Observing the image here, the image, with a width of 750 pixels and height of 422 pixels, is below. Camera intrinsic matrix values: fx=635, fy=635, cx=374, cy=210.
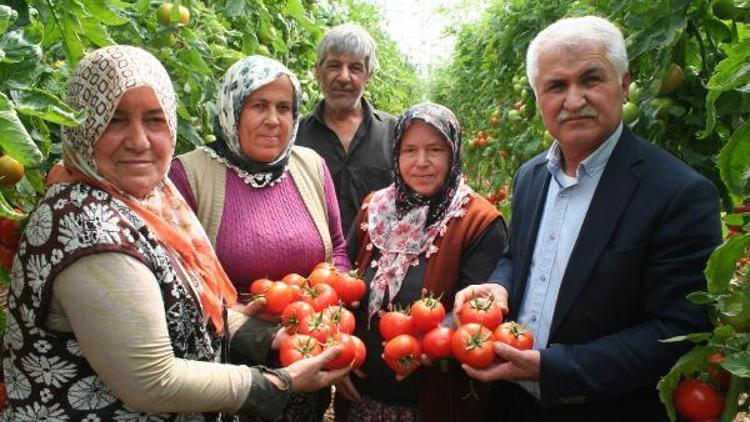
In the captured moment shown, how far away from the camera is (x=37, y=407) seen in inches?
54.7

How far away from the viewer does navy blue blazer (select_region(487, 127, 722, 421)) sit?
1.54m

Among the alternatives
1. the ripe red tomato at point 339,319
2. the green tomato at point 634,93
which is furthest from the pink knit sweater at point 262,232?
the green tomato at point 634,93

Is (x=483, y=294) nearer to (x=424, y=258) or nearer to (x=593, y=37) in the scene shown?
(x=424, y=258)

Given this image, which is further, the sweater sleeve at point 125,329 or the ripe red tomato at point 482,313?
the ripe red tomato at point 482,313

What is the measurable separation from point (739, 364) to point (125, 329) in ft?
3.99

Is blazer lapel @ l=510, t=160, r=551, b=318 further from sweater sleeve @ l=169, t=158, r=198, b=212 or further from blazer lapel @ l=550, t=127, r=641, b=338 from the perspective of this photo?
sweater sleeve @ l=169, t=158, r=198, b=212

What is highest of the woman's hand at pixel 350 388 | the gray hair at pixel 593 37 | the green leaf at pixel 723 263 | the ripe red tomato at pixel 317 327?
the gray hair at pixel 593 37

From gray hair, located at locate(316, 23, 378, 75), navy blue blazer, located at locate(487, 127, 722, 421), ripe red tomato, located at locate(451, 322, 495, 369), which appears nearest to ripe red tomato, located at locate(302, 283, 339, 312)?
ripe red tomato, located at locate(451, 322, 495, 369)

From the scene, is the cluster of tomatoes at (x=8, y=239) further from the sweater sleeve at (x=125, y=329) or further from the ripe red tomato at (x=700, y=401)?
the ripe red tomato at (x=700, y=401)

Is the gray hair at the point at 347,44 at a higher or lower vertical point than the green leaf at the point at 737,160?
higher

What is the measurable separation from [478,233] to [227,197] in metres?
0.87

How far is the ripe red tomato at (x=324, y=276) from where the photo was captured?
6.82 ft

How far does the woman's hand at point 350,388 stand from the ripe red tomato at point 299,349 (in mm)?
412

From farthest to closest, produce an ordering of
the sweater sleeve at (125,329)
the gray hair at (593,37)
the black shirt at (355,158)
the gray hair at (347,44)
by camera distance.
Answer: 1. the gray hair at (347,44)
2. the black shirt at (355,158)
3. the gray hair at (593,37)
4. the sweater sleeve at (125,329)
